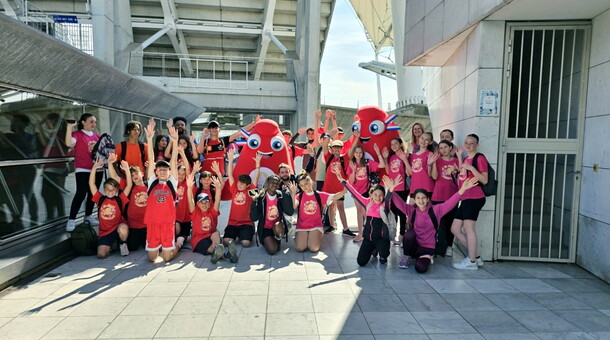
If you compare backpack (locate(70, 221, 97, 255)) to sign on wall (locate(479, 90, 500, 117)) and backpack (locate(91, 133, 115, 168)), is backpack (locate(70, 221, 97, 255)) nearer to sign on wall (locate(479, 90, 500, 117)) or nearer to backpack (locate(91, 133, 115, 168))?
backpack (locate(91, 133, 115, 168))

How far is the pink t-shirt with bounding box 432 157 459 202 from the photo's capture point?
5137mm

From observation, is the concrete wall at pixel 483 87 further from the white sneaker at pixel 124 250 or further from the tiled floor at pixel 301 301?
the white sneaker at pixel 124 250

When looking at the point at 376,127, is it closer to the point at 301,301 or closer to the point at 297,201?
the point at 297,201

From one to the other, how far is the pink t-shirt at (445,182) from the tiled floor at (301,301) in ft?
2.82

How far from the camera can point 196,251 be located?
206 inches

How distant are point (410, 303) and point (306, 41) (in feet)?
47.0

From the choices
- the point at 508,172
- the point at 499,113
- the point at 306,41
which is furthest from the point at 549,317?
the point at 306,41

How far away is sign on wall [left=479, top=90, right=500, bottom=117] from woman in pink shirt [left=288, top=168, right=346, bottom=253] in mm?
2411

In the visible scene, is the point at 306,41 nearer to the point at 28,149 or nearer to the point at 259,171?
the point at 259,171

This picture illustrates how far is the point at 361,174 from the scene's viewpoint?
5.91 m

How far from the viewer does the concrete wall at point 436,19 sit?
4812mm

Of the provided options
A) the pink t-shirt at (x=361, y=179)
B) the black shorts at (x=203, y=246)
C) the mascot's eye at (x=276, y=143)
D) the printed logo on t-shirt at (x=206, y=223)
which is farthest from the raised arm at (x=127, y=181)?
the pink t-shirt at (x=361, y=179)

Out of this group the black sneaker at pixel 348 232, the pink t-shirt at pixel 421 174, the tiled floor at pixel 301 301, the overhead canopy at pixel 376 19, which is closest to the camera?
the tiled floor at pixel 301 301

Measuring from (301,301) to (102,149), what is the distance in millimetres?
3696
